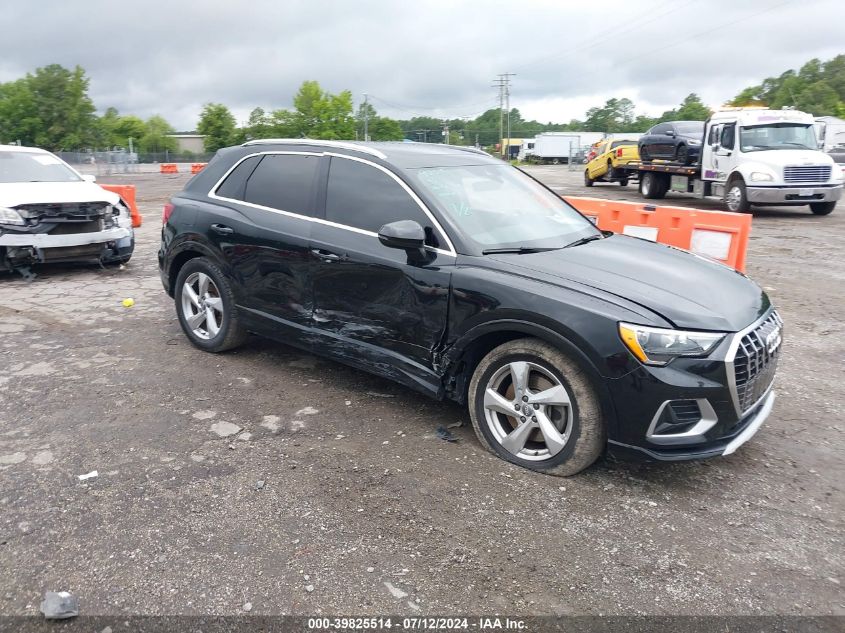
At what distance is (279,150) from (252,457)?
244cm

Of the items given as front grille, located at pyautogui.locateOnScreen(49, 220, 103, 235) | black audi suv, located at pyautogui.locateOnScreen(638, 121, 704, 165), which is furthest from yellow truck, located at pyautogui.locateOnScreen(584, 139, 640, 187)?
front grille, located at pyautogui.locateOnScreen(49, 220, 103, 235)

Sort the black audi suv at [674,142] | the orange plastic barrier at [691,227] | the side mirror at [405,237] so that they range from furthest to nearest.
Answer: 1. the black audi suv at [674,142]
2. the orange plastic barrier at [691,227]
3. the side mirror at [405,237]

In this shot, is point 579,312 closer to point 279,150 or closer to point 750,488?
point 750,488

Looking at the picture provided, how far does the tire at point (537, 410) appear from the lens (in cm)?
343

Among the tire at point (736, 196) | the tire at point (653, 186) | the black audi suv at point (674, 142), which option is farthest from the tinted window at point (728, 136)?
the tire at point (653, 186)

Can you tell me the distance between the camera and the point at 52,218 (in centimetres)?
806

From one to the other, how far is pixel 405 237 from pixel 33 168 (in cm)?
748

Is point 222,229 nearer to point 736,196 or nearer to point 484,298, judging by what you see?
point 484,298

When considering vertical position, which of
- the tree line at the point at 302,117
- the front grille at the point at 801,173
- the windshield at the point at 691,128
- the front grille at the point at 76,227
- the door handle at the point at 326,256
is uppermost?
the tree line at the point at 302,117

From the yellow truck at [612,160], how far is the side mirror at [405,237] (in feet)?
63.1

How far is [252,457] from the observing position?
151 inches

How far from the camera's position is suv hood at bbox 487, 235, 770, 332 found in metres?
3.40

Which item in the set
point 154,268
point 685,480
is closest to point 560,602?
point 685,480

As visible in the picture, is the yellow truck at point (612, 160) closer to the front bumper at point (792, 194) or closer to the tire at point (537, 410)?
the front bumper at point (792, 194)
